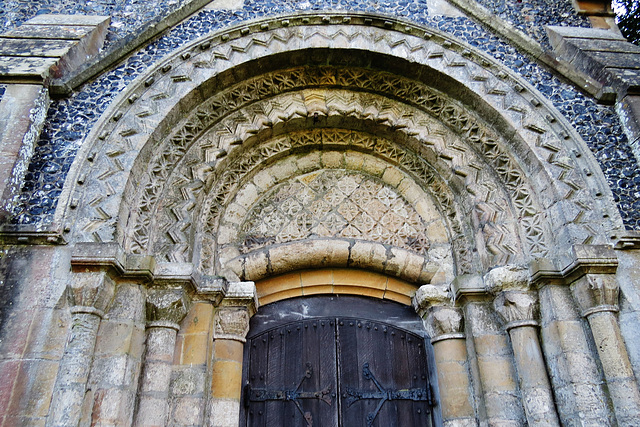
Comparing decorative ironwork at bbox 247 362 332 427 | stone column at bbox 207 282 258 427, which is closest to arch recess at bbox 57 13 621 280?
stone column at bbox 207 282 258 427

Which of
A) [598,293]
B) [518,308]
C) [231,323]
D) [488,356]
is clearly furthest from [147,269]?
[598,293]

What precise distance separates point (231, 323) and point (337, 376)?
109 cm

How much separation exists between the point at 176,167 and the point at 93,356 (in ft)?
6.20

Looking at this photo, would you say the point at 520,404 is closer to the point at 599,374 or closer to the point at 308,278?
the point at 599,374

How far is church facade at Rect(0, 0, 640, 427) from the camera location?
140 inches

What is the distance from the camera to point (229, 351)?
13.6ft

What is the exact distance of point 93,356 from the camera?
340cm

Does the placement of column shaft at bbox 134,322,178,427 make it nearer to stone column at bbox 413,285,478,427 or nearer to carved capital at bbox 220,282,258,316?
carved capital at bbox 220,282,258,316

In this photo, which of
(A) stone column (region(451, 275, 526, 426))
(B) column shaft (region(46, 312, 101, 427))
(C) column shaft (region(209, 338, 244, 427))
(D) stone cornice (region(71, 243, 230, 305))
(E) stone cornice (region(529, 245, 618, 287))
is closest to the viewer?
(B) column shaft (region(46, 312, 101, 427))

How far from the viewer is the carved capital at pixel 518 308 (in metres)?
3.88

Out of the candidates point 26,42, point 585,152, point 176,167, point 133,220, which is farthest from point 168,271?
point 585,152

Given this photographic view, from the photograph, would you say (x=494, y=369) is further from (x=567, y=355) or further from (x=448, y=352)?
(x=567, y=355)

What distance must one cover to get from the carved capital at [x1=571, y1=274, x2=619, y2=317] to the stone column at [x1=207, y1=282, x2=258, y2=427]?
2.76 metres

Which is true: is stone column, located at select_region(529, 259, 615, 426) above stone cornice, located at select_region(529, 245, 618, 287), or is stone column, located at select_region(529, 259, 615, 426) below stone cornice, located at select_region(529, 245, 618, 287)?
below
